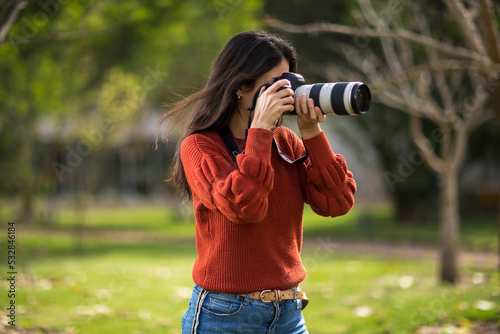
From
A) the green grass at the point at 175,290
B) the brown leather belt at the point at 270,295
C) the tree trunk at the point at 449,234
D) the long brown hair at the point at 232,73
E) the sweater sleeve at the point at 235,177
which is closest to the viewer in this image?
the sweater sleeve at the point at 235,177

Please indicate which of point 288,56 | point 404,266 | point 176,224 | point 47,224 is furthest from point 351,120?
point 288,56

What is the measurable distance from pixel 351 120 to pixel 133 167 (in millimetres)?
14594

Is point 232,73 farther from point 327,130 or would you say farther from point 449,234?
point 327,130

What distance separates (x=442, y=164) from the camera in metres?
6.83

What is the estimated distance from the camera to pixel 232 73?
6.79 ft

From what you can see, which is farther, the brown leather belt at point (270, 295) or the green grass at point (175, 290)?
the green grass at point (175, 290)

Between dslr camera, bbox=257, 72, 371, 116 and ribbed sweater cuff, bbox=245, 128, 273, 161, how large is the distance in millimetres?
160

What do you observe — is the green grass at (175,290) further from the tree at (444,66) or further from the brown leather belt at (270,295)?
the brown leather belt at (270,295)

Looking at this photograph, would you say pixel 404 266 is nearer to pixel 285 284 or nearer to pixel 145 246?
pixel 145 246

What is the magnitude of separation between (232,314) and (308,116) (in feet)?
2.30

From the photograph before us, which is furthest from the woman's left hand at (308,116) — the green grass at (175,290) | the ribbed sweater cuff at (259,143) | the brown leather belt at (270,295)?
the green grass at (175,290)

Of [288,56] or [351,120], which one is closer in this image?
[288,56]

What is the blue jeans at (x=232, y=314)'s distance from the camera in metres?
1.95

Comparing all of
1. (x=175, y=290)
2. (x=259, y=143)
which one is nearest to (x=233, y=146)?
(x=259, y=143)
